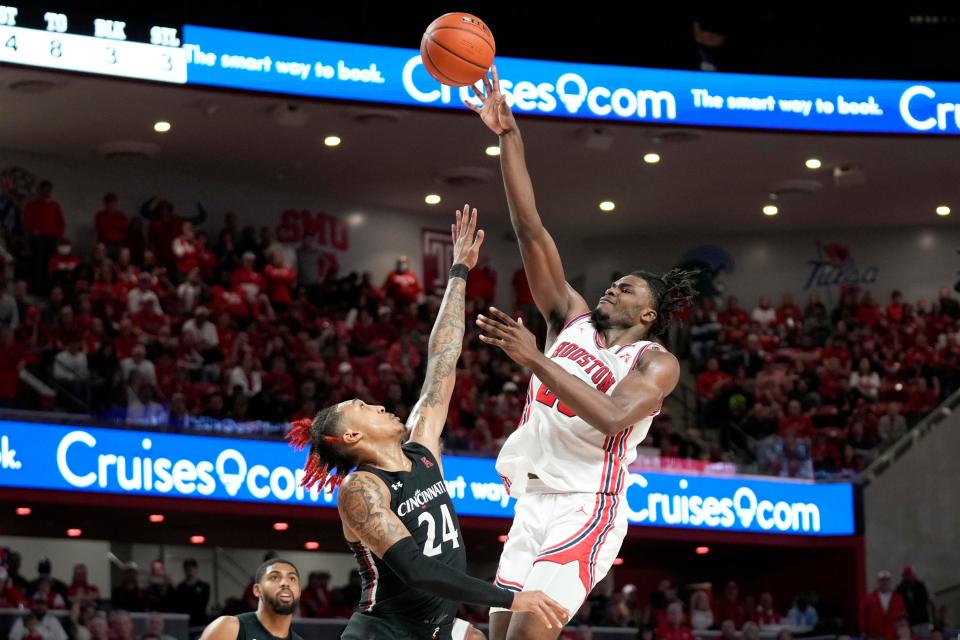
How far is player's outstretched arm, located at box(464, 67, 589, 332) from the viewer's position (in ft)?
23.1

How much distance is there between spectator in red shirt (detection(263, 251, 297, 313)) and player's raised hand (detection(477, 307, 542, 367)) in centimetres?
1471

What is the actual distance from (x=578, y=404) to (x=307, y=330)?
13.9m

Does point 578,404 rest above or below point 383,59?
below

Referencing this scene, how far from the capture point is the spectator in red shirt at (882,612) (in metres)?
17.5

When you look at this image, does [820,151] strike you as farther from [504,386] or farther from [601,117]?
[504,386]

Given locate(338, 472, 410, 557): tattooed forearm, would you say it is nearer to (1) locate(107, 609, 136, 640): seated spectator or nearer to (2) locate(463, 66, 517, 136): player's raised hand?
(2) locate(463, 66, 517, 136): player's raised hand

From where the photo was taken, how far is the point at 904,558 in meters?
20.2

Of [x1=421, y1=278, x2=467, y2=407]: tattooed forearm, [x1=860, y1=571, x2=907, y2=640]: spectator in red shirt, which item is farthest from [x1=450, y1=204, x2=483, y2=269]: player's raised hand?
[x1=860, y1=571, x2=907, y2=640]: spectator in red shirt

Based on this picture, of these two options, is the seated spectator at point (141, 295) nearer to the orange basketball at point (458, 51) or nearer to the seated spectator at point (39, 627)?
the seated spectator at point (39, 627)

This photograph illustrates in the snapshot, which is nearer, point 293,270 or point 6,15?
point 6,15

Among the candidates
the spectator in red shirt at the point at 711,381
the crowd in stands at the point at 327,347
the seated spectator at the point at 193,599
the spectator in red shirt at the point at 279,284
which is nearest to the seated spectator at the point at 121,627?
the seated spectator at the point at 193,599

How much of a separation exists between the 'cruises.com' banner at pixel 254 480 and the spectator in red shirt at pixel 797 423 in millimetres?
872

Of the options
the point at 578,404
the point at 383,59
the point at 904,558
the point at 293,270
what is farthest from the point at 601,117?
the point at 578,404

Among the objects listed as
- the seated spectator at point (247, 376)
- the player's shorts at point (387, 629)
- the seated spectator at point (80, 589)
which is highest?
the seated spectator at point (247, 376)
